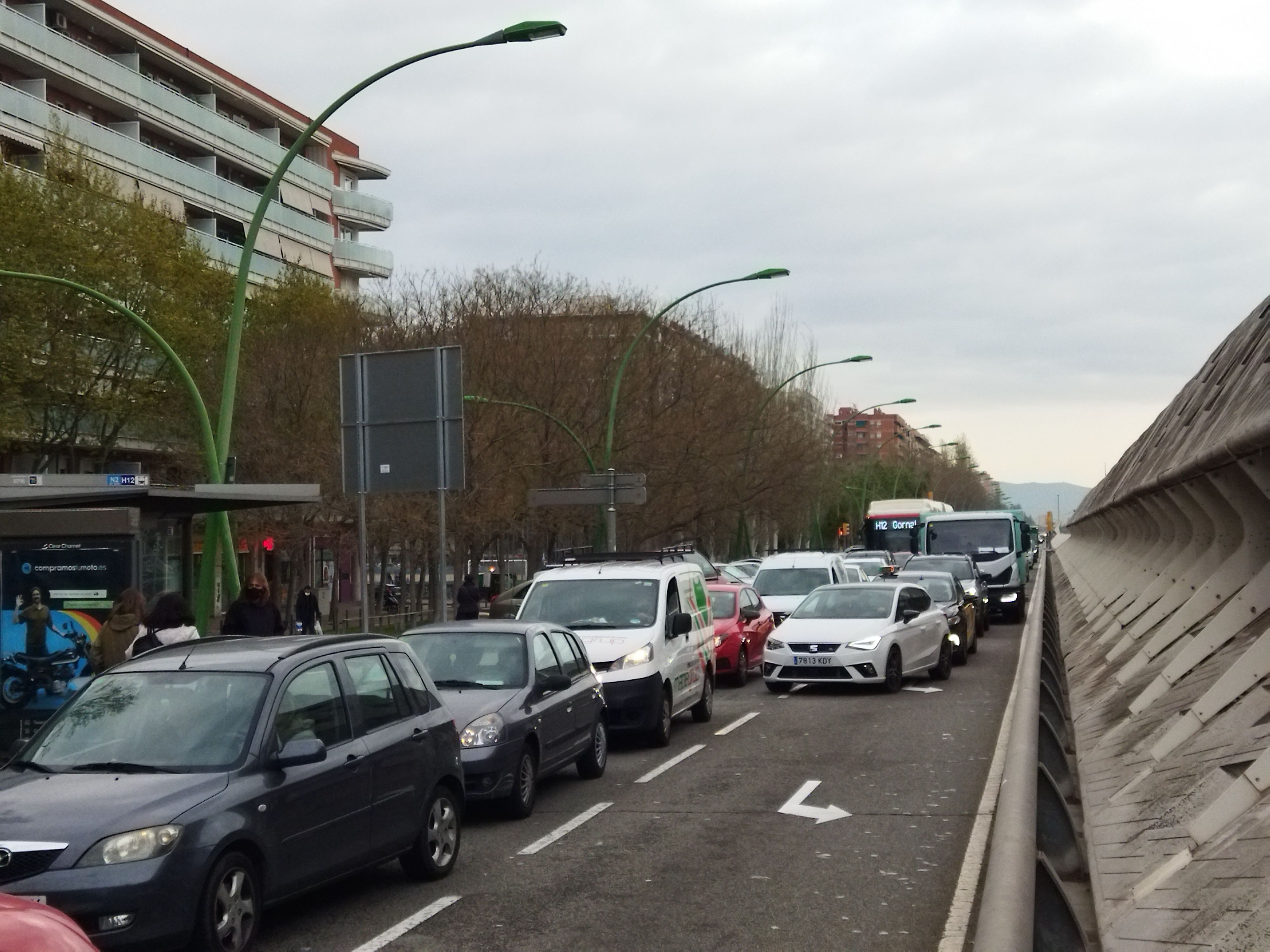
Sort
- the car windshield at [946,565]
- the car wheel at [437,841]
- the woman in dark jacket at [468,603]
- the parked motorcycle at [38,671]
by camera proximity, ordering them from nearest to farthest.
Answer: the car wheel at [437,841] → the parked motorcycle at [38,671] → the woman in dark jacket at [468,603] → the car windshield at [946,565]

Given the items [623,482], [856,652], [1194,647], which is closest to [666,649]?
[856,652]

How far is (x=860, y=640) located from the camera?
2062 cm

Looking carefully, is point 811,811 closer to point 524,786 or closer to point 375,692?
point 524,786

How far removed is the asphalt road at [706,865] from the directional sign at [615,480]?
14.4 meters

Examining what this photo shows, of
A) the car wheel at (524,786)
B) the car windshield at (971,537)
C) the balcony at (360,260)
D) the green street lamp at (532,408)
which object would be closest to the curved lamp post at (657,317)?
the green street lamp at (532,408)

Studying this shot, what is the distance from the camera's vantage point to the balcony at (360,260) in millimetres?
69562

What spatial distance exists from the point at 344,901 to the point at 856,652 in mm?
12682

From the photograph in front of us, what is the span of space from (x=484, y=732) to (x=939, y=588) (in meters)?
A: 17.1

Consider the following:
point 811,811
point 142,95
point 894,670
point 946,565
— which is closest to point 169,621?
point 811,811

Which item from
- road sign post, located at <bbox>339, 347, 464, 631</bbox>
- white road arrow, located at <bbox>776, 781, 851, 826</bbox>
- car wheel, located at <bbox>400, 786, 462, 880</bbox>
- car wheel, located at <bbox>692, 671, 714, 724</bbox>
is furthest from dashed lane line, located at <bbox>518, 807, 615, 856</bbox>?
car wheel, located at <bbox>692, 671, 714, 724</bbox>

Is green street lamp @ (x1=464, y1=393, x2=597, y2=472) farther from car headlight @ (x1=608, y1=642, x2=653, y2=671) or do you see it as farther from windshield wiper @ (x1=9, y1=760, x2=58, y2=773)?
windshield wiper @ (x1=9, y1=760, x2=58, y2=773)

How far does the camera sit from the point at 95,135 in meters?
49.0

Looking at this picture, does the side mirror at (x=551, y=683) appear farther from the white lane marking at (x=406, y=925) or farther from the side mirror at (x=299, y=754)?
the side mirror at (x=299, y=754)

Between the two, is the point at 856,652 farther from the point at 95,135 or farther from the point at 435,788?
the point at 95,135
